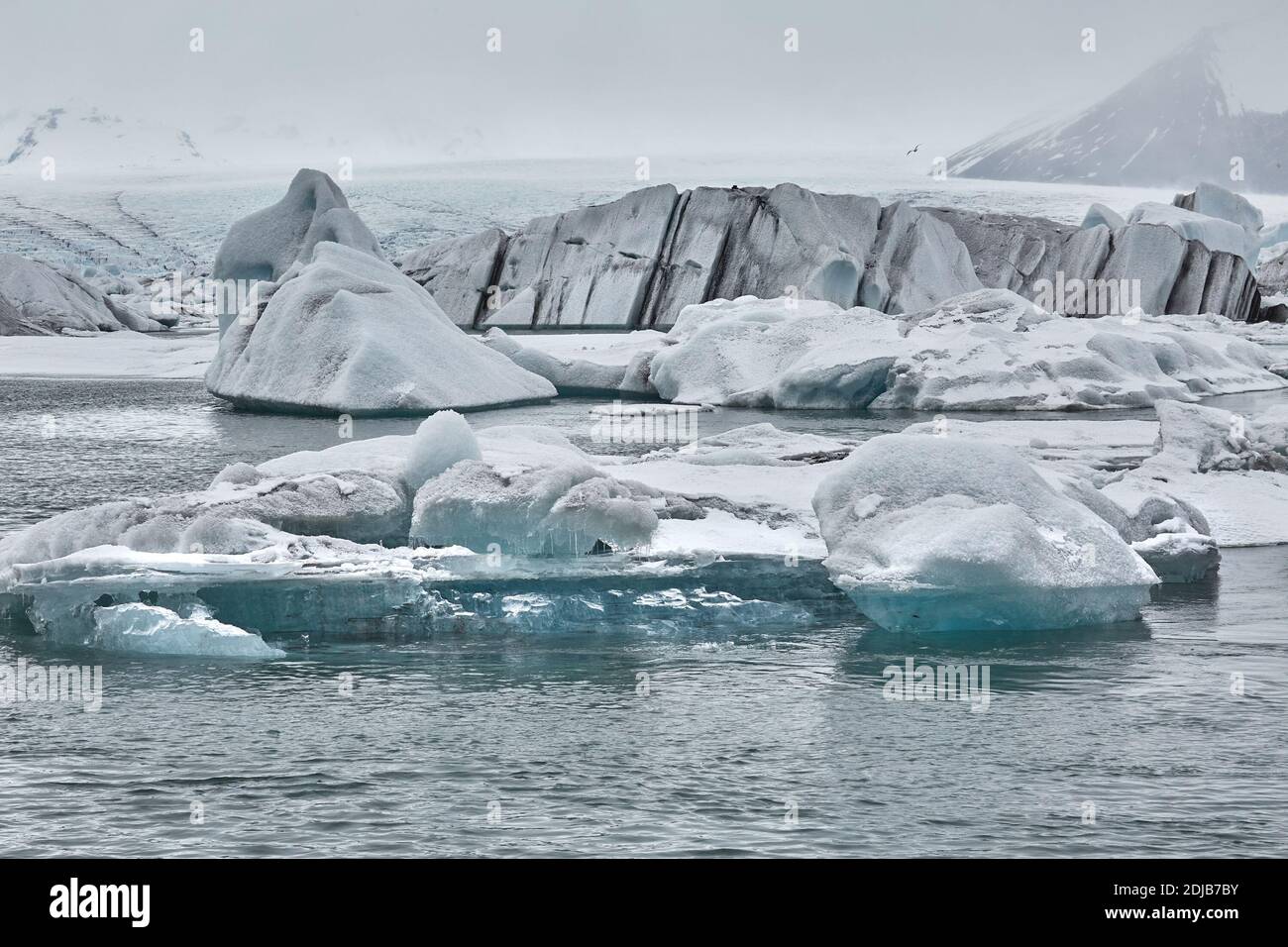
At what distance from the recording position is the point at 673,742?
17.0ft

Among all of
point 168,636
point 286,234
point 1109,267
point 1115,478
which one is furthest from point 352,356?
point 1109,267

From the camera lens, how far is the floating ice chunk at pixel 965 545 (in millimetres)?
6602

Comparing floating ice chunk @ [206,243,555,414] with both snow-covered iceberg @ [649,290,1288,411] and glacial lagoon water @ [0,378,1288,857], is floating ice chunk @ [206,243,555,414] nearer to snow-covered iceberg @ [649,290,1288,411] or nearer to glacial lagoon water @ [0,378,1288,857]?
snow-covered iceberg @ [649,290,1288,411]

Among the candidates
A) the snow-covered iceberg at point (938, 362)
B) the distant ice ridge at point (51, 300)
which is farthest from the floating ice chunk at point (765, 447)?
the distant ice ridge at point (51, 300)

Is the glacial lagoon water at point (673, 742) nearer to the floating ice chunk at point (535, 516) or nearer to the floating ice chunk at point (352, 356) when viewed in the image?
the floating ice chunk at point (535, 516)

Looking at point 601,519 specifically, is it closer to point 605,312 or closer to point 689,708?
point 689,708

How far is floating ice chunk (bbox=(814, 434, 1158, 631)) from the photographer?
6.60 m

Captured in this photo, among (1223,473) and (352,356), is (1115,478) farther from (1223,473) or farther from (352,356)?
(352,356)

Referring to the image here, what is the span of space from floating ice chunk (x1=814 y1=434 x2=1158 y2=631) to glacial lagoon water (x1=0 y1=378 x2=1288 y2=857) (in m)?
0.18

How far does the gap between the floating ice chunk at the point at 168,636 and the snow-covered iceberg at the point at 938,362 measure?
12881 mm

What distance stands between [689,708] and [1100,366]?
14.8 metres

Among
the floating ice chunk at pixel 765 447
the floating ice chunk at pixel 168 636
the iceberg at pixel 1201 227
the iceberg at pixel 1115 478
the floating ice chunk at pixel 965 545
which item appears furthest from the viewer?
the iceberg at pixel 1201 227

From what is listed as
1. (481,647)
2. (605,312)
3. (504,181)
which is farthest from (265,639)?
(504,181)
